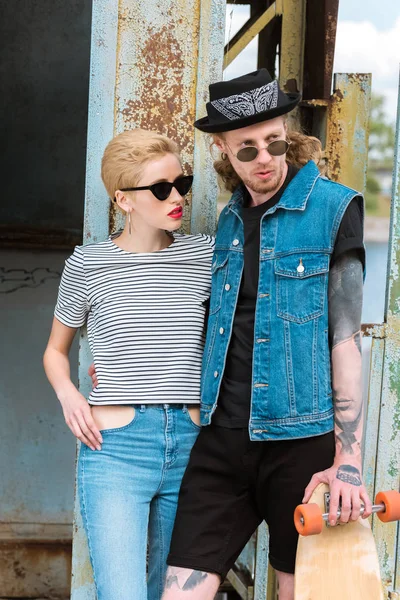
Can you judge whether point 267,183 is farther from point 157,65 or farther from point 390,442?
point 390,442

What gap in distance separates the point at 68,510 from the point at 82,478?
2952mm

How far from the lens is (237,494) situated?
255 cm

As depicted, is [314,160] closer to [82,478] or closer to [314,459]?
[314,459]

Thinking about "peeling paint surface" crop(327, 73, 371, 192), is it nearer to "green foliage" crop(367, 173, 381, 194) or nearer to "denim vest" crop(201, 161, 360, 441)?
"denim vest" crop(201, 161, 360, 441)

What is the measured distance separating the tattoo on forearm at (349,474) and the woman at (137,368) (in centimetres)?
52

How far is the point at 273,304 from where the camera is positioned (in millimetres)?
2428

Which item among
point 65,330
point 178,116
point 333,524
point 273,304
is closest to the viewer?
point 333,524

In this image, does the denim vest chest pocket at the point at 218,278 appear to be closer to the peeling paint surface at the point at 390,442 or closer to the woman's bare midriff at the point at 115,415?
the woman's bare midriff at the point at 115,415

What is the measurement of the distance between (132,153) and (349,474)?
45.8 inches

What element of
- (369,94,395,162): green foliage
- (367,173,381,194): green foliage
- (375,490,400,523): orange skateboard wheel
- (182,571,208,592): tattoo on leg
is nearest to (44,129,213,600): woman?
(182,571,208,592): tattoo on leg

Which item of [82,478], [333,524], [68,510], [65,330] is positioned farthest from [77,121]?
[333,524]

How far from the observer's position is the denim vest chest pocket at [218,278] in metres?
2.61

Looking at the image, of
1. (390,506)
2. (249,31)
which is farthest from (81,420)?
(249,31)

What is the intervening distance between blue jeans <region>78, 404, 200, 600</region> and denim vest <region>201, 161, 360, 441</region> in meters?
0.31
